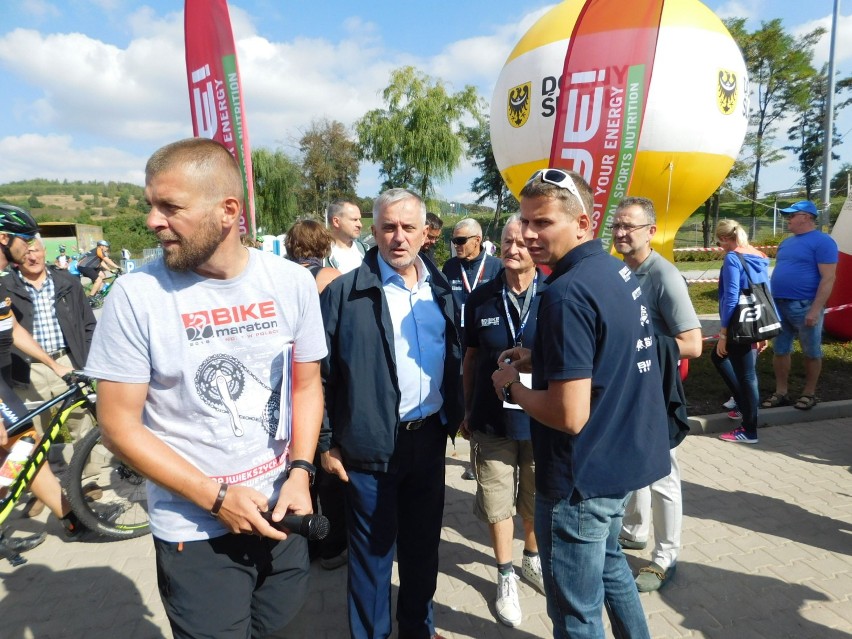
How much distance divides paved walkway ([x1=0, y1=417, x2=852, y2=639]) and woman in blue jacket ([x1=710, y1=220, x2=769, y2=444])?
0.81 m

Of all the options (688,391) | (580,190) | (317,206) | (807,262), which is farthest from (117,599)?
(317,206)

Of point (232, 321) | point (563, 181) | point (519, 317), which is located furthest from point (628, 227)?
point (232, 321)

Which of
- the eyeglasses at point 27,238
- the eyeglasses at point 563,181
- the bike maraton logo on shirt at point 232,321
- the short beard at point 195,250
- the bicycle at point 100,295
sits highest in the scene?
the eyeglasses at point 563,181

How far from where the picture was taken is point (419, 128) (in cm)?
2744

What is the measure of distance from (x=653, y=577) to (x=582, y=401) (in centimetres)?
190

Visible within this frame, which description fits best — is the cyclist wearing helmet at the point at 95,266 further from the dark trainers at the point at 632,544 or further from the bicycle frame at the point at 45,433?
the dark trainers at the point at 632,544

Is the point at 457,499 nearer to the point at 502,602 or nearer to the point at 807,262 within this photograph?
the point at 502,602

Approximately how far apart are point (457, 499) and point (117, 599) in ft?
7.66

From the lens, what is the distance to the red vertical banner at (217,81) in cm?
514

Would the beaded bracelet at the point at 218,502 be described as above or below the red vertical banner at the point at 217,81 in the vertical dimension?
below

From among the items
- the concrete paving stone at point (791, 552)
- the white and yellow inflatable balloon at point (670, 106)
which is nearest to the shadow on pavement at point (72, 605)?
the concrete paving stone at point (791, 552)

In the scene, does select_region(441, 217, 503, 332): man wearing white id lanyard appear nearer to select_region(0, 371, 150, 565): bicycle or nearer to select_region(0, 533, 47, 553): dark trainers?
select_region(0, 371, 150, 565): bicycle

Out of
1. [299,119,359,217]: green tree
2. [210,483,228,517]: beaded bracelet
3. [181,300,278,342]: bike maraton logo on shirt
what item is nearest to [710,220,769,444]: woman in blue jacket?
[181,300,278,342]: bike maraton logo on shirt

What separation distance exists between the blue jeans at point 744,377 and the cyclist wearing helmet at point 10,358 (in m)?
5.55
